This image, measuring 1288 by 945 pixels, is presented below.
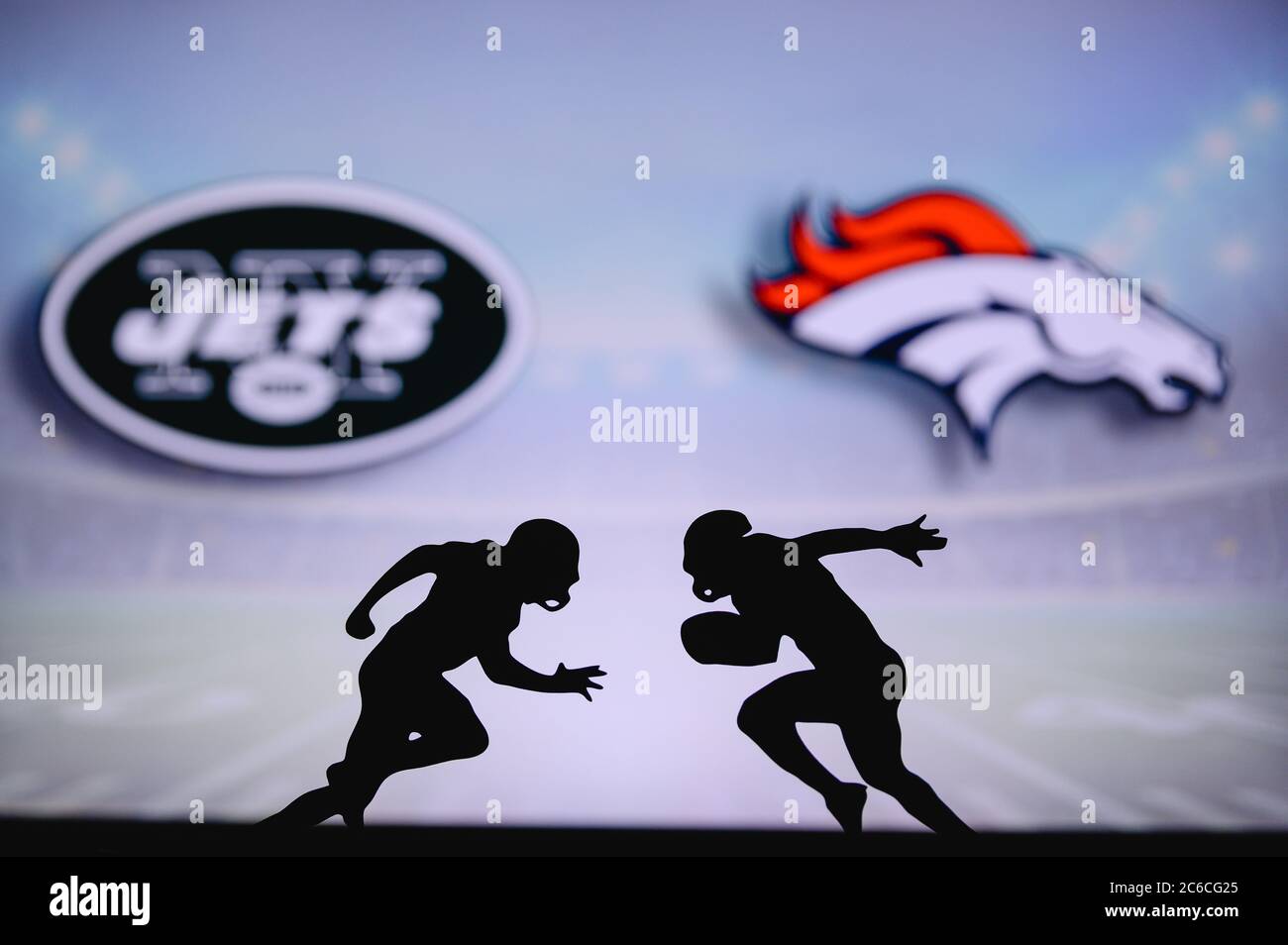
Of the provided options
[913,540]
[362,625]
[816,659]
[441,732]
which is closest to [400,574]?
[362,625]

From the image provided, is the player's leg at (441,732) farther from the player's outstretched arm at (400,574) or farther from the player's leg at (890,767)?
the player's leg at (890,767)

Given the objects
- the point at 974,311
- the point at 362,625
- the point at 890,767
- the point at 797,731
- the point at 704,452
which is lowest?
the point at 890,767

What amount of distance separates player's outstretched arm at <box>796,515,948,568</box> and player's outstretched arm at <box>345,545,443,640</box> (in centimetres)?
116

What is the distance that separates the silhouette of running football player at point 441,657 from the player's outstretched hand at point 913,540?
1017mm

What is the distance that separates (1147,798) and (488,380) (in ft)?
8.10

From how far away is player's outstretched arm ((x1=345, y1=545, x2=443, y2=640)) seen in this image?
9.82 feet

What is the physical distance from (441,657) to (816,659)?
118 cm

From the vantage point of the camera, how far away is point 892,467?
3010 mm

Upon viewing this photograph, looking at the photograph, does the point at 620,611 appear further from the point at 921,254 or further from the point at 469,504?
the point at 921,254

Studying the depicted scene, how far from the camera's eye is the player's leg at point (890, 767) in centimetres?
296

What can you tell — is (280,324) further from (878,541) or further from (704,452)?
(878,541)

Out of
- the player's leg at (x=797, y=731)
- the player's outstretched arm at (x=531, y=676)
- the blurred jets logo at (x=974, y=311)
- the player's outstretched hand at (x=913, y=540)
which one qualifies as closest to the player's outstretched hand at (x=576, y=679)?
the player's outstretched arm at (x=531, y=676)

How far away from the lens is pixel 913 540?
9.78 feet
